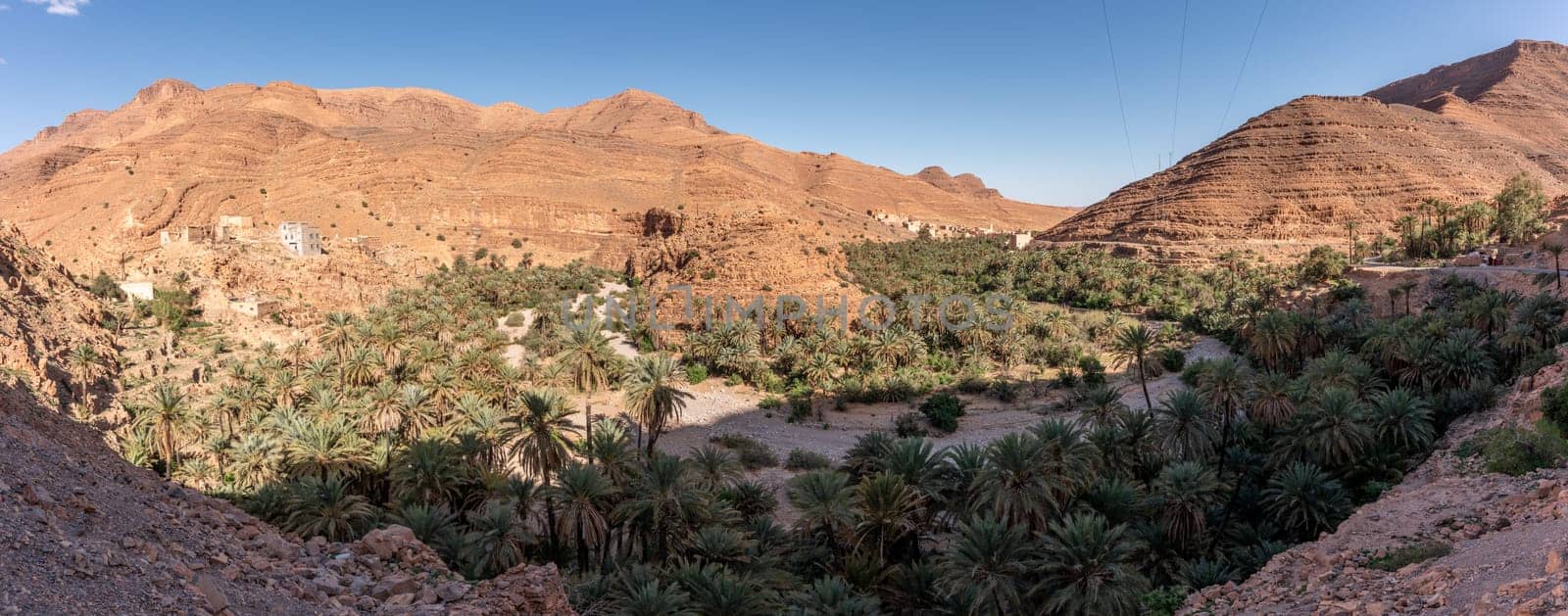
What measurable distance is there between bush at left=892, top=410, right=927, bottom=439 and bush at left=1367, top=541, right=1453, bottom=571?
19.6m

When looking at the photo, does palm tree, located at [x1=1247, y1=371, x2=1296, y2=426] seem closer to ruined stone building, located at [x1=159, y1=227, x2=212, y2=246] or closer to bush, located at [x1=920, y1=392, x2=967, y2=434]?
bush, located at [x1=920, y1=392, x2=967, y2=434]

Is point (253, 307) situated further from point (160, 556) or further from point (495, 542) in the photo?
point (160, 556)

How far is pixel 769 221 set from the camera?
54.9 meters

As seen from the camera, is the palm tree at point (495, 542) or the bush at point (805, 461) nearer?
the palm tree at point (495, 542)

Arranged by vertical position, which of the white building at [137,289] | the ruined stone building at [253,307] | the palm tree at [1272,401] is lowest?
the palm tree at [1272,401]

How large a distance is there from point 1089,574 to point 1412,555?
16.2 feet

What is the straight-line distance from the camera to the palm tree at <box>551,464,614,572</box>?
1597cm

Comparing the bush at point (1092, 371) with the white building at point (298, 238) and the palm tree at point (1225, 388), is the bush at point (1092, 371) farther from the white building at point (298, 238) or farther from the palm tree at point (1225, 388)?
the white building at point (298, 238)

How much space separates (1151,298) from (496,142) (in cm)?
7619

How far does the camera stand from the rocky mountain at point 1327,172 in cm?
7488

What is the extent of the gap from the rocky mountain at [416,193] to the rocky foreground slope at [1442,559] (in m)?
36.4

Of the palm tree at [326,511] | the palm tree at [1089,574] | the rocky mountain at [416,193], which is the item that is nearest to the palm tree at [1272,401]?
the palm tree at [1089,574]

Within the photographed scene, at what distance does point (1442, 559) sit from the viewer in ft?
35.9

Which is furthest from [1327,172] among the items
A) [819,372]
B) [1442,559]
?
[1442,559]
